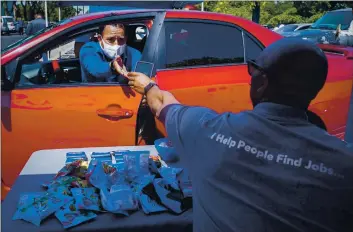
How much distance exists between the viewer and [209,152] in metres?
1.32

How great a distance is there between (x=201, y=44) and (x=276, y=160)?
7.68ft

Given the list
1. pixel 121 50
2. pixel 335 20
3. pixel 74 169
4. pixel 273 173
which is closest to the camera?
pixel 273 173

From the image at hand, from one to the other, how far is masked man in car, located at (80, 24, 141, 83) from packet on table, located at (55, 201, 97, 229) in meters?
1.59

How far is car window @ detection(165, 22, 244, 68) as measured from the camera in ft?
11.1

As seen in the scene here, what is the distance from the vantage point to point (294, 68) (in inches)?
50.3

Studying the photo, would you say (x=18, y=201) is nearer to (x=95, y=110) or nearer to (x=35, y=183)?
(x=35, y=183)

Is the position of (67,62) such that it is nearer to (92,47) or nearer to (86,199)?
(92,47)

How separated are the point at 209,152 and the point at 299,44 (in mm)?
434

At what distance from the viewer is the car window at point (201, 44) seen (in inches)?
133

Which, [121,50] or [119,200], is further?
[121,50]

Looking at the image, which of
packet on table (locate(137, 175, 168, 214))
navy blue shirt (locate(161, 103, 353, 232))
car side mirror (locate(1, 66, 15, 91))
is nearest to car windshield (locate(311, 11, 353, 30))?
car side mirror (locate(1, 66, 15, 91))

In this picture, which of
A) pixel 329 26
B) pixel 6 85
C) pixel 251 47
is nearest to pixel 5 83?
pixel 6 85

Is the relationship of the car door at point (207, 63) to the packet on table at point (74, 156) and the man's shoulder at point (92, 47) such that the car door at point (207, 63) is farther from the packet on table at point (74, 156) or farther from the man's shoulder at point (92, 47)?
the packet on table at point (74, 156)

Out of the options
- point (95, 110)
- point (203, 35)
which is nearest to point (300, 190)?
point (95, 110)
